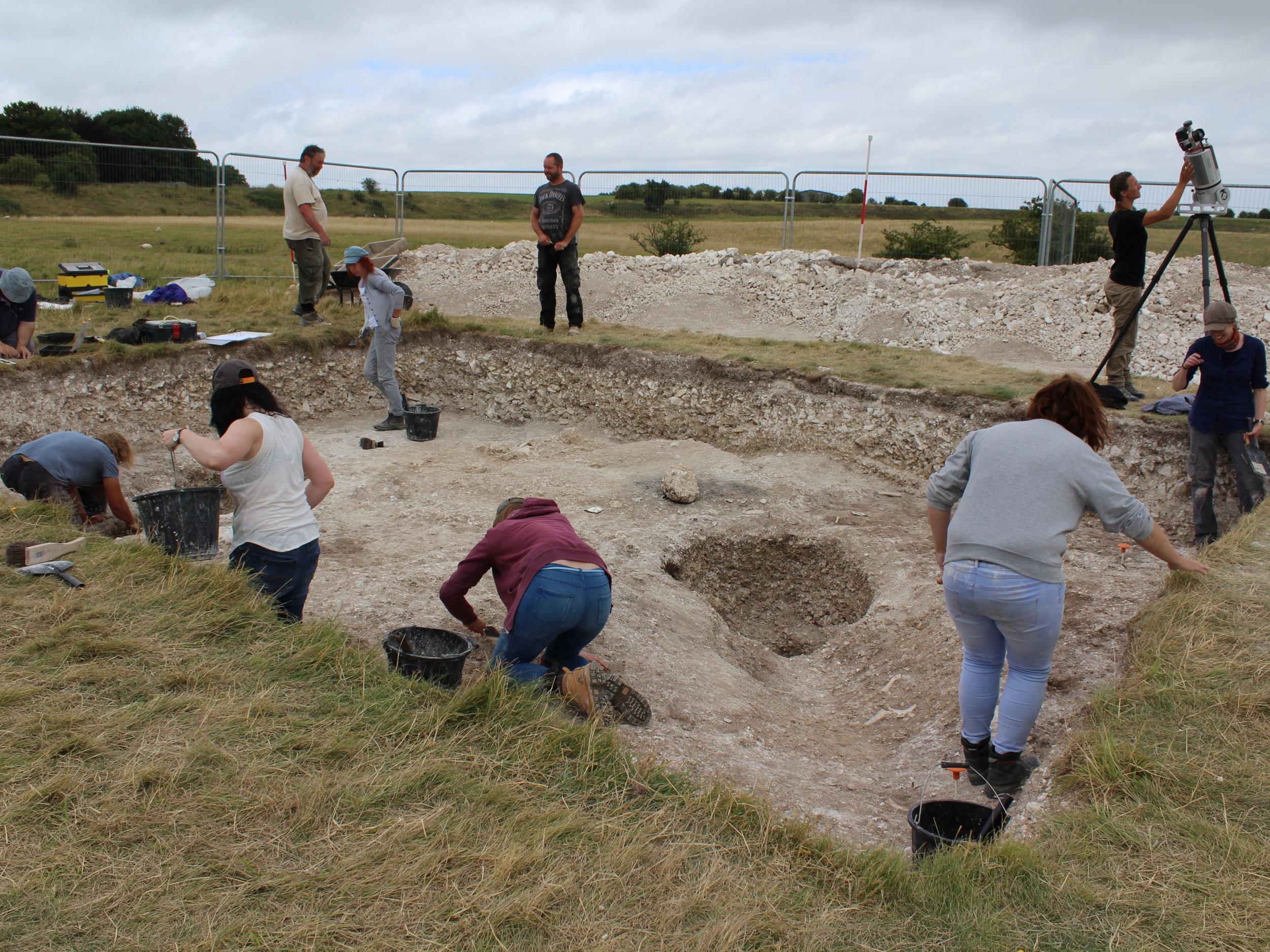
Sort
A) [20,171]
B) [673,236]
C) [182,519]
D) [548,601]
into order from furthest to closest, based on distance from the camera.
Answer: [673,236]
[20,171]
[182,519]
[548,601]

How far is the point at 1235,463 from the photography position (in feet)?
21.0

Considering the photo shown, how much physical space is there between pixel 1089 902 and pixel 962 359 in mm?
8652

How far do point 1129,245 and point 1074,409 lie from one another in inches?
220

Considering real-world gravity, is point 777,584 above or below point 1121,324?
below

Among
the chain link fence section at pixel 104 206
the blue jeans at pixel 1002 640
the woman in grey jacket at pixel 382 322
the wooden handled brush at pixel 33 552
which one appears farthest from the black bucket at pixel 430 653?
the chain link fence section at pixel 104 206

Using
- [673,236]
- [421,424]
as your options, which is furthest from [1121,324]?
[673,236]

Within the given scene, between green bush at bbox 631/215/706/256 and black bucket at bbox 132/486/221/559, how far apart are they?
46.8 feet

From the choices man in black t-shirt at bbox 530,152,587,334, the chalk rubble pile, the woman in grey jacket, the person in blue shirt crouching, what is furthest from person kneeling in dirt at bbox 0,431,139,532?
the chalk rubble pile

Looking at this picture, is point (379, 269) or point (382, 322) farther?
point (379, 269)

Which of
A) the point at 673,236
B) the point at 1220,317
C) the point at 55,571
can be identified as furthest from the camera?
the point at 673,236

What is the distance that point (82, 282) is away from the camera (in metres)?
11.8

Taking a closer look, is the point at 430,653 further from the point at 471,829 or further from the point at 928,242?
the point at 928,242

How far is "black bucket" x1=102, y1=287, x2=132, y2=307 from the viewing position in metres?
11.7

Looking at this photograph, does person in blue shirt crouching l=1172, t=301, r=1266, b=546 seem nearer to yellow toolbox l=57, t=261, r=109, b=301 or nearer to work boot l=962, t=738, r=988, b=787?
work boot l=962, t=738, r=988, b=787
